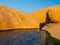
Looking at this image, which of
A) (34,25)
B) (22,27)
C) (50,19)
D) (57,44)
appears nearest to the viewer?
(57,44)

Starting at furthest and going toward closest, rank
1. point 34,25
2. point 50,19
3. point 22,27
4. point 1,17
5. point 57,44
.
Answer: point 34,25
point 22,27
point 1,17
point 50,19
point 57,44

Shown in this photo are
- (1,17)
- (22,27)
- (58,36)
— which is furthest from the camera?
(22,27)

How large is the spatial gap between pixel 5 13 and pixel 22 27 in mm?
8631

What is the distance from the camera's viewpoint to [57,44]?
85.9 ft

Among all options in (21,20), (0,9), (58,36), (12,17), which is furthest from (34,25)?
(58,36)

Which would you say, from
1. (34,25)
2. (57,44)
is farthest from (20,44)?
(34,25)

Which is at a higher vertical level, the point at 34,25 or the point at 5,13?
the point at 5,13

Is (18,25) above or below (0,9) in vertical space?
below

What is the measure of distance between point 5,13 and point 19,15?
6.77 m

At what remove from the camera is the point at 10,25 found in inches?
2288

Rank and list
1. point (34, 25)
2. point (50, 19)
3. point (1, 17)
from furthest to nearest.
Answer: point (34, 25)
point (1, 17)
point (50, 19)

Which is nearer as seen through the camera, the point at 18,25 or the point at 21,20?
the point at 18,25

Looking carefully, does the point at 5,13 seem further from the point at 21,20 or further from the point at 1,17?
the point at 21,20

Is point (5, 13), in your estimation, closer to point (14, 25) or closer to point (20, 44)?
point (14, 25)
